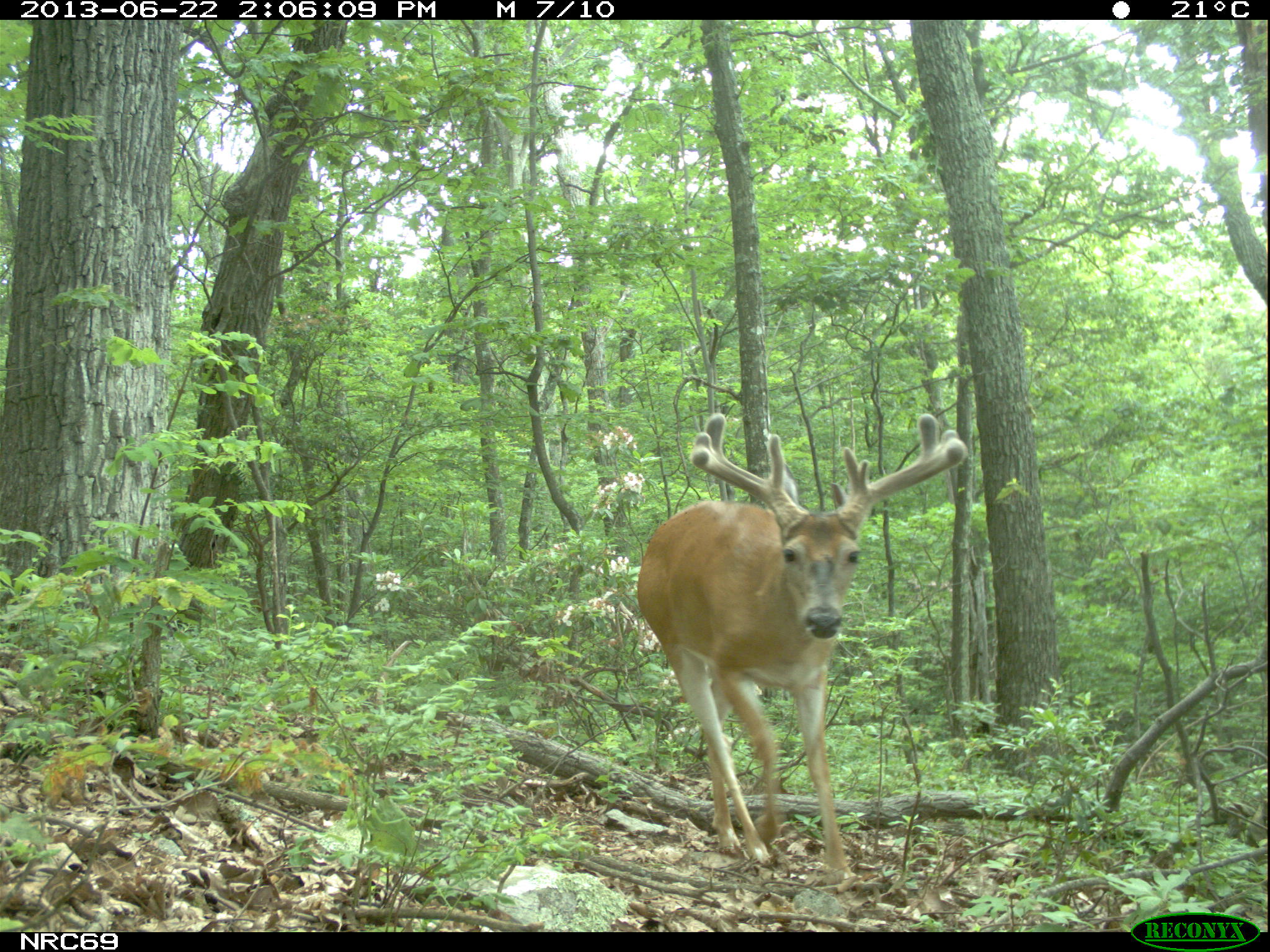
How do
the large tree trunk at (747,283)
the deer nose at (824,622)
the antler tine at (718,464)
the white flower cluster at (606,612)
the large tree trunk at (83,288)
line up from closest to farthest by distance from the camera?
the deer nose at (824,622)
the antler tine at (718,464)
the large tree trunk at (83,288)
the large tree trunk at (747,283)
the white flower cluster at (606,612)

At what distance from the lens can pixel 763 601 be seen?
4.43 metres

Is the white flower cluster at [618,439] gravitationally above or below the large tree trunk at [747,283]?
below

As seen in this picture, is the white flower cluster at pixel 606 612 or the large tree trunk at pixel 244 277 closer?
the large tree trunk at pixel 244 277

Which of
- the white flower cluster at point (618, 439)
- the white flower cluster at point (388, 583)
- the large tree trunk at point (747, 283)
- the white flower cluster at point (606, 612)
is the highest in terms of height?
the large tree trunk at point (747, 283)

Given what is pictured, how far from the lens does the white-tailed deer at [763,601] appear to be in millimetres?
4113

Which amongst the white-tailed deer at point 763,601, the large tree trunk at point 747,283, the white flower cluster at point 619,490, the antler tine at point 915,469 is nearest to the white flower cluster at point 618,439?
the white flower cluster at point 619,490

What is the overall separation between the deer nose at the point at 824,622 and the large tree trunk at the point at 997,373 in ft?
17.2

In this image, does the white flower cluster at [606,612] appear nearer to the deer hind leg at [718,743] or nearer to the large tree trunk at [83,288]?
the deer hind leg at [718,743]

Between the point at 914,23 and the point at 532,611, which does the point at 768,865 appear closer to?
the point at 532,611

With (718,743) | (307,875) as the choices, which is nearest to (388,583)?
(718,743)

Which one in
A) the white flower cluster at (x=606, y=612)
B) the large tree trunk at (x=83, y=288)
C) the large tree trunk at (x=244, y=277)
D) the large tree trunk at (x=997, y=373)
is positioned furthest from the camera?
the large tree trunk at (x=997, y=373)

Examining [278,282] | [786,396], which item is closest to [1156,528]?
[278,282]

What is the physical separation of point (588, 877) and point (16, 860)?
195 centimetres
